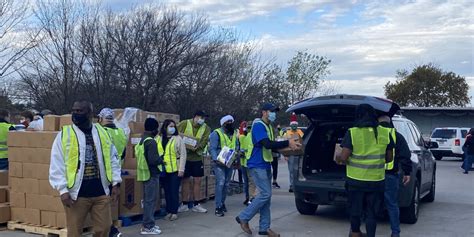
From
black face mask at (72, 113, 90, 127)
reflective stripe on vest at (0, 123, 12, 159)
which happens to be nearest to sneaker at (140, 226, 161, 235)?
reflective stripe on vest at (0, 123, 12, 159)

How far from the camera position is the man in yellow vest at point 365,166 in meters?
7.63

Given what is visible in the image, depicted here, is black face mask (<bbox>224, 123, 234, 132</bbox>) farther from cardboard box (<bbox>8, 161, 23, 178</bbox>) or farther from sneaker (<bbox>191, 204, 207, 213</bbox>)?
cardboard box (<bbox>8, 161, 23, 178</bbox>)

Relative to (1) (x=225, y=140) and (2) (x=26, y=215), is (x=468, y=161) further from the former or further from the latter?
(2) (x=26, y=215)

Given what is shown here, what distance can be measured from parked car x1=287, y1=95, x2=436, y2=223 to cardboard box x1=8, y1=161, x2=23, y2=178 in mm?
4397

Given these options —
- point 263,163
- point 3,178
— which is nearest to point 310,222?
Result: point 263,163

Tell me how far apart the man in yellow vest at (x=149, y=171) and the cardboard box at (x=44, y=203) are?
4.26ft

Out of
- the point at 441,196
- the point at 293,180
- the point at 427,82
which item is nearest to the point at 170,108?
the point at 441,196

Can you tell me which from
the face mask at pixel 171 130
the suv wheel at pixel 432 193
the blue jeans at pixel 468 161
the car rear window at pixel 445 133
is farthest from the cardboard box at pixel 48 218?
the car rear window at pixel 445 133

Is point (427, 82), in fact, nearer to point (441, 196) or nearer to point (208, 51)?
point (208, 51)

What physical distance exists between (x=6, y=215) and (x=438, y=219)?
24.4 feet

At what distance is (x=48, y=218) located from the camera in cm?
880

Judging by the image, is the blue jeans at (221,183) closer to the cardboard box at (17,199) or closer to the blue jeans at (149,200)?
the blue jeans at (149,200)

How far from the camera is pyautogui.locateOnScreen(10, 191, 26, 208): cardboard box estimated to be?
9094mm

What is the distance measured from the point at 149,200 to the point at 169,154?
1.05 metres
